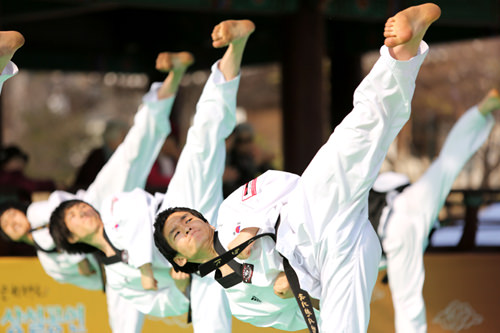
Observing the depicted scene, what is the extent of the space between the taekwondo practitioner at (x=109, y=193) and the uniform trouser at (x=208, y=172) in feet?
1.78

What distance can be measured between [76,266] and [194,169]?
1026 mm

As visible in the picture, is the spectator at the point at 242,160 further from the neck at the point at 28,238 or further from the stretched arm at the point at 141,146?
the neck at the point at 28,238

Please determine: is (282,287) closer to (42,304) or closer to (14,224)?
(14,224)

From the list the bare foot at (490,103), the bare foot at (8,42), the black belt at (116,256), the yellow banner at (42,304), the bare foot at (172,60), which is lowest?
the yellow banner at (42,304)

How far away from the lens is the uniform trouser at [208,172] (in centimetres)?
368

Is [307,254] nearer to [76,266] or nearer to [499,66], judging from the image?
[76,266]

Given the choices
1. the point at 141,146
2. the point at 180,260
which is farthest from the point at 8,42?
the point at 141,146

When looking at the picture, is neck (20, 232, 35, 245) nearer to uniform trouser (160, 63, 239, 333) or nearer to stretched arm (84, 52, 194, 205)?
stretched arm (84, 52, 194, 205)

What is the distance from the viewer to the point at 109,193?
4551 millimetres

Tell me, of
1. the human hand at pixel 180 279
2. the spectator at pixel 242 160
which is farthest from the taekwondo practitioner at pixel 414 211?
the spectator at pixel 242 160

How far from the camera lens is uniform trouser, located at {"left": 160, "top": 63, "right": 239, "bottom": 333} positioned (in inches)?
145

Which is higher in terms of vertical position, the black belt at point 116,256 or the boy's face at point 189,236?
the boy's face at point 189,236

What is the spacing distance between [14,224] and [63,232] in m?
0.63

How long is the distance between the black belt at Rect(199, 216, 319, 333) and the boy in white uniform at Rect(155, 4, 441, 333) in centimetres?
2
